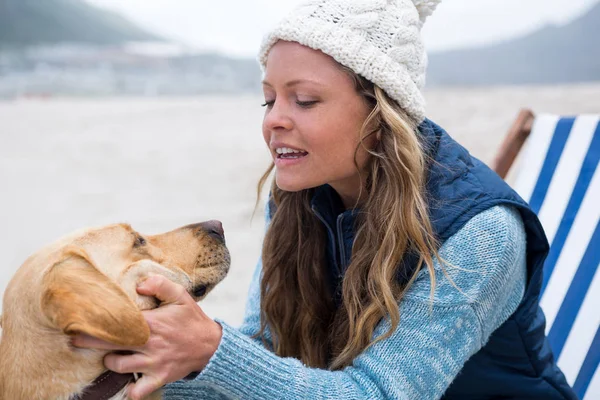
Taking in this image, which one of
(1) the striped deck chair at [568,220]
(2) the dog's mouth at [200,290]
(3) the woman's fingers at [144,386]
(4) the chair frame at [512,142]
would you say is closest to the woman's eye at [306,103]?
(2) the dog's mouth at [200,290]

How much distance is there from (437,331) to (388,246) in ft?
0.94

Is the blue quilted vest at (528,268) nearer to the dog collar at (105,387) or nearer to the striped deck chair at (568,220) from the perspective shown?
the striped deck chair at (568,220)

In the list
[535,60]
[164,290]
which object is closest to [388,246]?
[164,290]

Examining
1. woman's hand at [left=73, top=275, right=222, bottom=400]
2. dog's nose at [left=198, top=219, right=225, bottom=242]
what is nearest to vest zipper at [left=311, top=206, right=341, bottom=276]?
dog's nose at [left=198, top=219, right=225, bottom=242]

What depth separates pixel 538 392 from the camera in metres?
1.93

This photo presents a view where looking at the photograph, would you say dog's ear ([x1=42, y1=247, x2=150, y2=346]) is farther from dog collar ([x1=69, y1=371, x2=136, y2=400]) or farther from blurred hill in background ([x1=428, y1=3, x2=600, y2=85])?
blurred hill in background ([x1=428, y1=3, x2=600, y2=85])

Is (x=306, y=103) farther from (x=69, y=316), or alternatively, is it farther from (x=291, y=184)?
(x=69, y=316)

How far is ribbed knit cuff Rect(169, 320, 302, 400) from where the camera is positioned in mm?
1570

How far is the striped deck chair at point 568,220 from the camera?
2369 millimetres

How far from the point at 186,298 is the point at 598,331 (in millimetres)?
1684

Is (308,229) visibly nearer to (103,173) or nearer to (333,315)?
(333,315)

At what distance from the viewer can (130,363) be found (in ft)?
4.82

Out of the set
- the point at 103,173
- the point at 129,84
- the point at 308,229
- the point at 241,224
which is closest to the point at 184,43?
the point at 129,84

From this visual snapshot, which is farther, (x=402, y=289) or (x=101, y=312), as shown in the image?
(x=402, y=289)
